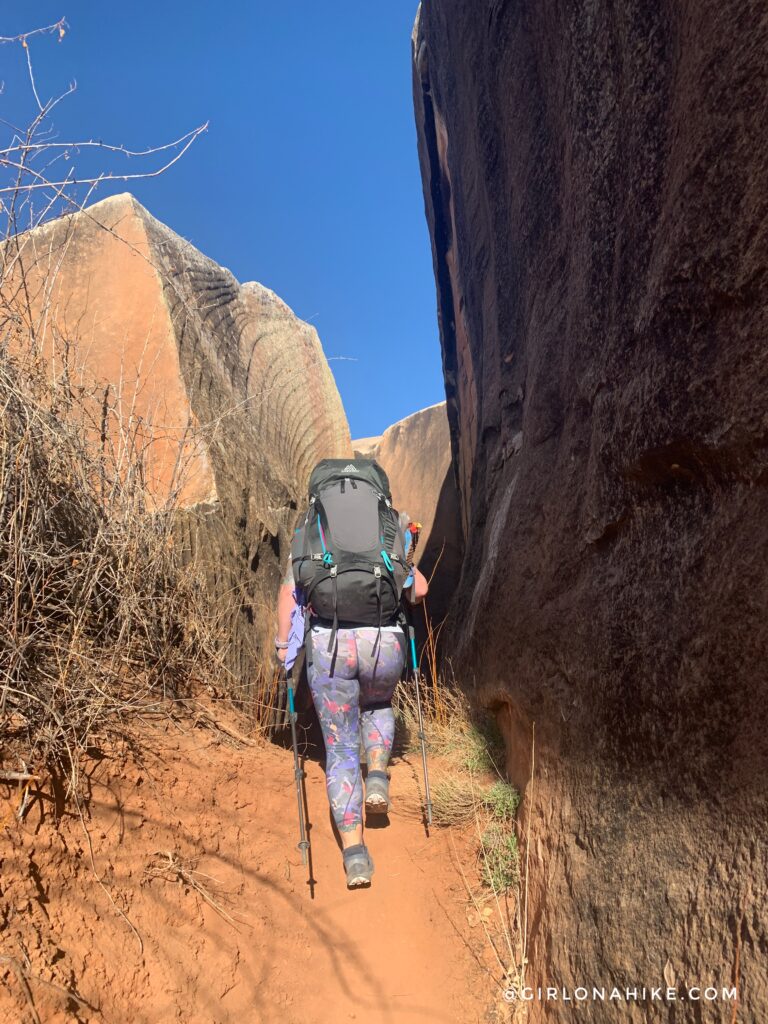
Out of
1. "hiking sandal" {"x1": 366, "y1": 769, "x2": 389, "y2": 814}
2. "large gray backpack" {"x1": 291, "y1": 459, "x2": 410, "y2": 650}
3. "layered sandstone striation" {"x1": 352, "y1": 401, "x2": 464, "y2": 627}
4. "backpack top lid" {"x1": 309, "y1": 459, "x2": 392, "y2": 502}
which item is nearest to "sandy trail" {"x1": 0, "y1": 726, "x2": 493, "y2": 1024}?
"hiking sandal" {"x1": 366, "y1": 769, "x2": 389, "y2": 814}

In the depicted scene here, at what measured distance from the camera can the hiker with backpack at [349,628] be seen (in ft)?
10.6

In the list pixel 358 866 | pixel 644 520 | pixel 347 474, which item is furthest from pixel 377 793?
A: pixel 644 520

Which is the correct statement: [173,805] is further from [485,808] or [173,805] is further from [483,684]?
[483,684]

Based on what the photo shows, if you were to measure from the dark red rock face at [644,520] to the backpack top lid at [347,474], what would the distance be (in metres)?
0.80

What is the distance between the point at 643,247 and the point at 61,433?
268cm

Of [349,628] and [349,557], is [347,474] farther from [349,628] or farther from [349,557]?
[349,628]

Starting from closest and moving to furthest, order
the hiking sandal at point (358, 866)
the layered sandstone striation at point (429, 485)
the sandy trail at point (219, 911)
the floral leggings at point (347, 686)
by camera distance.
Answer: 1. the sandy trail at point (219, 911)
2. the hiking sandal at point (358, 866)
3. the floral leggings at point (347, 686)
4. the layered sandstone striation at point (429, 485)

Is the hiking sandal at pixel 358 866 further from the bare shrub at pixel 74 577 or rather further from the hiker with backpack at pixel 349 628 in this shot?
the bare shrub at pixel 74 577

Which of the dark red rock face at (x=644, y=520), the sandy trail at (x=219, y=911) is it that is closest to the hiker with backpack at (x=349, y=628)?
the sandy trail at (x=219, y=911)

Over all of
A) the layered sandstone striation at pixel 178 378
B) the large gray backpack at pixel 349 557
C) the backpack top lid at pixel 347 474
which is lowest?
the large gray backpack at pixel 349 557

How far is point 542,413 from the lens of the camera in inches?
135

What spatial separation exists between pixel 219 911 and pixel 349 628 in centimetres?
132

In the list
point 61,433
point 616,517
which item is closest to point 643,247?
point 616,517

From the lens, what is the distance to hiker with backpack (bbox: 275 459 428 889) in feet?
10.6
